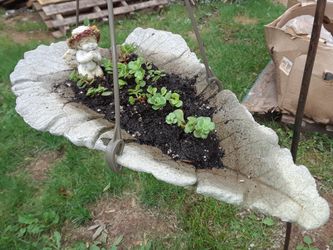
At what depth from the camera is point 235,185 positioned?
4.98 feet

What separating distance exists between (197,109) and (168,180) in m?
0.59

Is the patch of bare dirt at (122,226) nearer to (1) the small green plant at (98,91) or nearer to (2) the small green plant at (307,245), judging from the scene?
(2) the small green plant at (307,245)

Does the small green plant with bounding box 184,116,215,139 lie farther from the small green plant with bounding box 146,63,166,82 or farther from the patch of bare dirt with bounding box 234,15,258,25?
the patch of bare dirt with bounding box 234,15,258,25

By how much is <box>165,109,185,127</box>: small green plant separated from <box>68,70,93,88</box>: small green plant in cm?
51

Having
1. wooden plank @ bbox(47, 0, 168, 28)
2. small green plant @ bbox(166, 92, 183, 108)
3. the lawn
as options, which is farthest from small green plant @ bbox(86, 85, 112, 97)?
wooden plank @ bbox(47, 0, 168, 28)

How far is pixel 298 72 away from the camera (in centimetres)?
301

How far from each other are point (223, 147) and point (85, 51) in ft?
2.75

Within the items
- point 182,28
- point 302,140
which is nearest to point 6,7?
point 182,28

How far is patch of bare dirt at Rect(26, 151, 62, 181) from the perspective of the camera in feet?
10.1

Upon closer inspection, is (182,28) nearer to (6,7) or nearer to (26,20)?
(26,20)

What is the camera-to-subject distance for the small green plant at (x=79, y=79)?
2.09m

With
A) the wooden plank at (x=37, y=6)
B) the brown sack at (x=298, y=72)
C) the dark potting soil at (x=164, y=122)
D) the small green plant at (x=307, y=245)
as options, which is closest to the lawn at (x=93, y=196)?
the small green plant at (x=307, y=245)

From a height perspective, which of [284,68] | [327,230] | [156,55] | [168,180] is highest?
[168,180]

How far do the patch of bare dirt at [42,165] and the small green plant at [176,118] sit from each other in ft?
5.20
